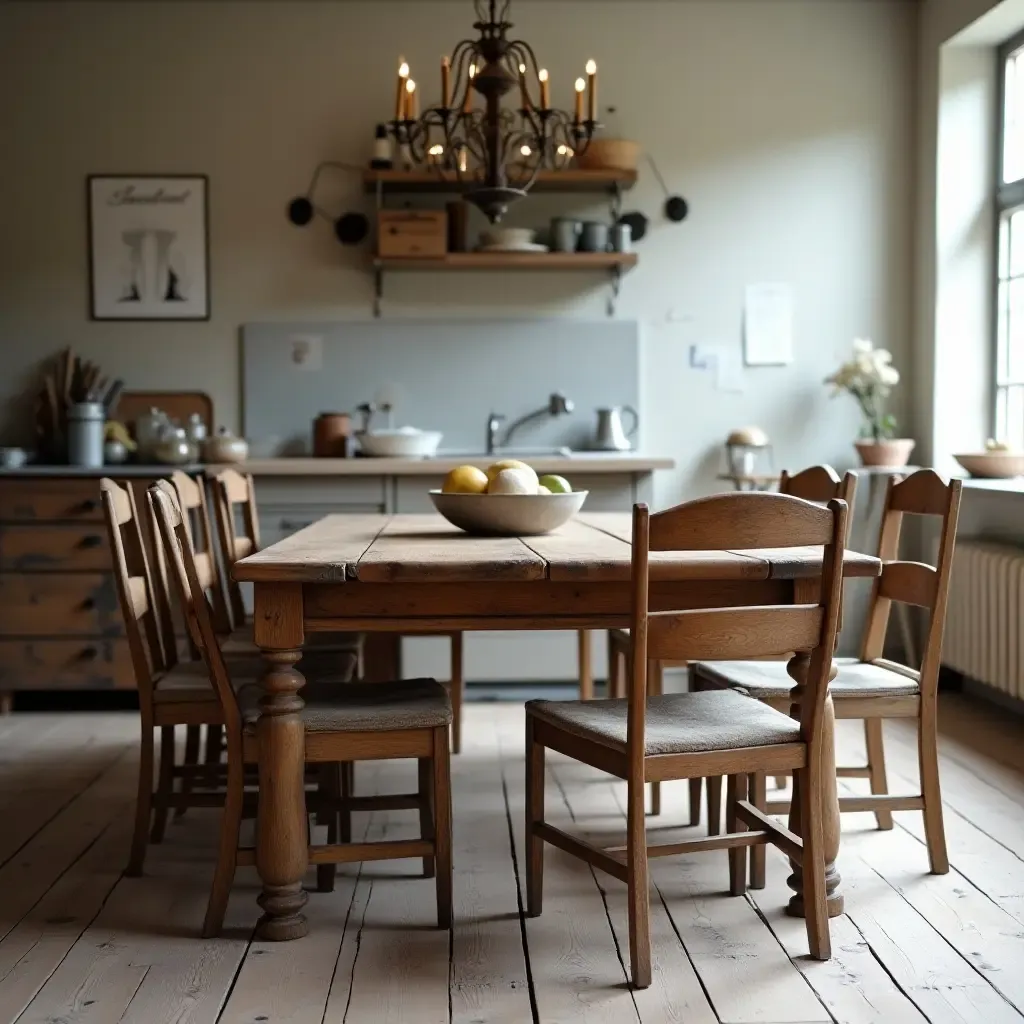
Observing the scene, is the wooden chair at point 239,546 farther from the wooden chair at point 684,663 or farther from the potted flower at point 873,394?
the potted flower at point 873,394

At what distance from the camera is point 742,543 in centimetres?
202

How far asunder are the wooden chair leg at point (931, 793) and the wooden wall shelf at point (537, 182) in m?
2.86

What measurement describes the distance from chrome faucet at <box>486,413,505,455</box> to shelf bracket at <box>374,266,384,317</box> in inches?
25.6

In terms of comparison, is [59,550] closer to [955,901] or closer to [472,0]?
[472,0]

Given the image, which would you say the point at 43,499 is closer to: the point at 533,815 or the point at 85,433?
the point at 85,433

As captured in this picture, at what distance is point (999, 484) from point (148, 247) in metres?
3.44

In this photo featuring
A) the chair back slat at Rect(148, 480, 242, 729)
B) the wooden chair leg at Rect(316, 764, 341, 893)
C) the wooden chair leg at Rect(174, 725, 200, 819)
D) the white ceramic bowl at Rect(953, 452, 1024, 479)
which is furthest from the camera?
the white ceramic bowl at Rect(953, 452, 1024, 479)

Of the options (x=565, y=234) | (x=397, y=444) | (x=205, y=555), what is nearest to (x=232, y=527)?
(x=205, y=555)

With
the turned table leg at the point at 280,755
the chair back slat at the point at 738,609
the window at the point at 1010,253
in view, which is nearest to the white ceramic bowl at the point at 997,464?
the window at the point at 1010,253

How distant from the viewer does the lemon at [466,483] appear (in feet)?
9.18

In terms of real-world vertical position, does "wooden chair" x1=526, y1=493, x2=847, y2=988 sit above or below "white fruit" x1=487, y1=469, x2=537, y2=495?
below

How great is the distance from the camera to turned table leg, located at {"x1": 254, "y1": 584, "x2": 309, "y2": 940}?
7.45 ft

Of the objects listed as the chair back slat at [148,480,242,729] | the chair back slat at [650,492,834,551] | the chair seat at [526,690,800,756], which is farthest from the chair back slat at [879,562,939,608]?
the chair back slat at [148,480,242,729]

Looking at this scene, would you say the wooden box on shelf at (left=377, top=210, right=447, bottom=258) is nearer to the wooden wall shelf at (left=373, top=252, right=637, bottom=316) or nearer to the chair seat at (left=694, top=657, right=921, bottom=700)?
the wooden wall shelf at (left=373, top=252, right=637, bottom=316)
